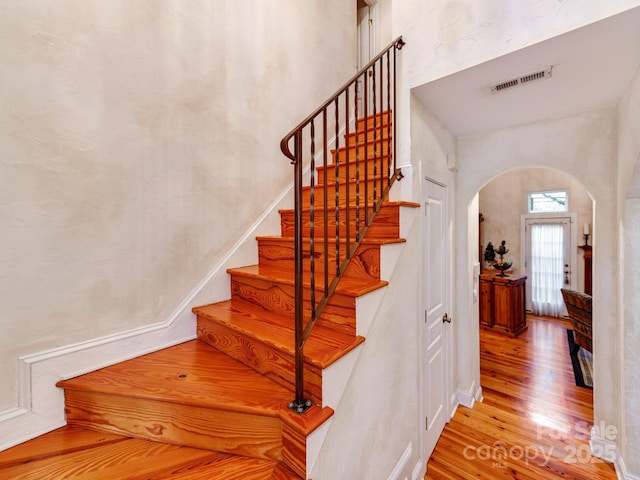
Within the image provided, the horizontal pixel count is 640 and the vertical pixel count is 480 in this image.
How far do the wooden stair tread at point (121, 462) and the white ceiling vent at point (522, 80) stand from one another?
2.32 meters

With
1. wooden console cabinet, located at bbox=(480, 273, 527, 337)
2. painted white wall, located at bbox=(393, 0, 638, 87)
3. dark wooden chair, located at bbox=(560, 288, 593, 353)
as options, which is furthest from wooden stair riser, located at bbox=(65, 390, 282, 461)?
wooden console cabinet, located at bbox=(480, 273, 527, 337)

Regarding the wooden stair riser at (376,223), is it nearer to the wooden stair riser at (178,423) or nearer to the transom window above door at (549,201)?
the wooden stair riser at (178,423)

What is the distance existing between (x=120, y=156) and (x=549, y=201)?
7.11 meters

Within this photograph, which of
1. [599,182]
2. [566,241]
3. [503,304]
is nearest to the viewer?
A: [599,182]

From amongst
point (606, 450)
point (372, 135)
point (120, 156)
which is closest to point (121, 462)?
point (120, 156)

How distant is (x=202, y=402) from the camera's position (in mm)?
1113

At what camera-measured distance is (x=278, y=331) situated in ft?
4.51

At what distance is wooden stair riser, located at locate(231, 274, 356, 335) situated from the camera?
1.33 m

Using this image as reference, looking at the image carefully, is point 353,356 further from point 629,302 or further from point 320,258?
point 629,302

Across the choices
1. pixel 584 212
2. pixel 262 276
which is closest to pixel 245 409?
pixel 262 276

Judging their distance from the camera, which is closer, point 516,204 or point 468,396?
point 468,396

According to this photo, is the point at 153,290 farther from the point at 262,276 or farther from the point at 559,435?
the point at 559,435

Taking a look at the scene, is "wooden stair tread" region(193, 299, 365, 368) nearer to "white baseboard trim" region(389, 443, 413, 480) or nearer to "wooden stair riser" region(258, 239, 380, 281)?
"wooden stair riser" region(258, 239, 380, 281)

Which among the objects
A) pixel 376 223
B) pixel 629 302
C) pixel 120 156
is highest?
pixel 120 156
